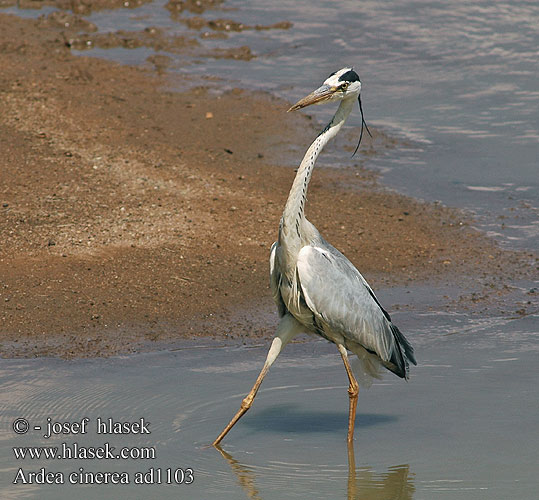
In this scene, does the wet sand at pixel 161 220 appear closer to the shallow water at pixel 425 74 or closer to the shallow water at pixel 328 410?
the shallow water at pixel 328 410

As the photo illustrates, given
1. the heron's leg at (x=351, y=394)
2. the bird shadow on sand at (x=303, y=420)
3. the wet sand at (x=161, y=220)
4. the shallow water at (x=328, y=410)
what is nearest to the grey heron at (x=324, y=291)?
the heron's leg at (x=351, y=394)

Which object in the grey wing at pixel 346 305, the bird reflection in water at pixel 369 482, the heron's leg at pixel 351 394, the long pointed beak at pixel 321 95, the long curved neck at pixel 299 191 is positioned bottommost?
the bird reflection in water at pixel 369 482

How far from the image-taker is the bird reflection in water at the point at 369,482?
5.95m

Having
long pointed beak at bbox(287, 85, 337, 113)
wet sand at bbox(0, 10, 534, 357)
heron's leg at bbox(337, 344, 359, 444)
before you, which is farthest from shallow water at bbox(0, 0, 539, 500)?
long pointed beak at bbox(287, 85, 337, 113)

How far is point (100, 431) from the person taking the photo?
642 cm

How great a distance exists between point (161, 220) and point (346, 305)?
365 centimetres

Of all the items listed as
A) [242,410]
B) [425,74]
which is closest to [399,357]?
[242,410]

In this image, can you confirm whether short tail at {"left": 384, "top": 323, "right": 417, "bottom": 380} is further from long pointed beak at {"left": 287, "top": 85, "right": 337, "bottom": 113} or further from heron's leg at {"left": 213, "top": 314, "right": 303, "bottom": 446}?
long pointed beak at {"left": 287, "top": 85, "right": 337, "bottom": 113}

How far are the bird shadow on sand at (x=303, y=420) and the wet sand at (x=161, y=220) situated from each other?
1196mm

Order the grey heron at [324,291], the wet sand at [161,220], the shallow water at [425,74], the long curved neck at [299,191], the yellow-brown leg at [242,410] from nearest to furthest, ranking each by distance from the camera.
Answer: the long curved neck at [299,191] < the grey heron at [324,291] < the yellow-brown leg at [242,410] < the wet sand at [161,220] < the shallow water at [425,74]

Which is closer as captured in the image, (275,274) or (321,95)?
(321,95)

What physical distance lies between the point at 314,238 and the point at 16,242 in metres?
3.74

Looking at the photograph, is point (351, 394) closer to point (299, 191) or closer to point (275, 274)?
point (275, 274)

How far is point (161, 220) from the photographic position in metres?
9.75
